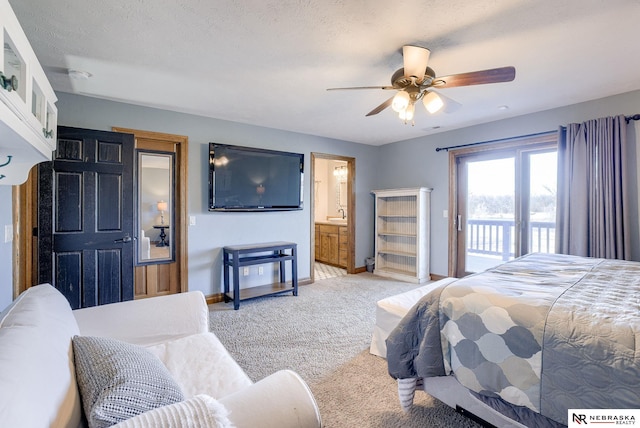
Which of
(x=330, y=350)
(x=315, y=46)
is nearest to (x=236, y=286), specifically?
(x=330, y=350)

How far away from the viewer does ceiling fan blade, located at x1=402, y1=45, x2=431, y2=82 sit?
1964 mm

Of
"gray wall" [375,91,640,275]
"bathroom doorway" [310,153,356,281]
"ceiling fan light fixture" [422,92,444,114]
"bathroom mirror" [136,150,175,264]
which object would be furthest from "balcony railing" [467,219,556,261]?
"bathroom mirror" [136,150,175,264]

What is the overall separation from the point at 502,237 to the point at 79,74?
523 centimetres

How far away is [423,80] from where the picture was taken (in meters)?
2.17

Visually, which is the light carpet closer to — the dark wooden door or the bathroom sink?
the dark wooden door

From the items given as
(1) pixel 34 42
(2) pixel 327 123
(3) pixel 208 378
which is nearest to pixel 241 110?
(2) pixel 327 123

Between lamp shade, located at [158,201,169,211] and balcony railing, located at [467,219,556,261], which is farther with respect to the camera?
balcony railing, located at [467,219,556,261]

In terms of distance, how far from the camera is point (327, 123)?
13.5 feet

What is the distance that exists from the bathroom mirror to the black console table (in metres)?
0.73

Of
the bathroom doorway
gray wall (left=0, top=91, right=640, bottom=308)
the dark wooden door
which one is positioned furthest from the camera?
the bathroom doorway

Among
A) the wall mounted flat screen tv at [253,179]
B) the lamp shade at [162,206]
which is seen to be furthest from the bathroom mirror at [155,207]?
the wall mounted flat screen tv at [253,179]

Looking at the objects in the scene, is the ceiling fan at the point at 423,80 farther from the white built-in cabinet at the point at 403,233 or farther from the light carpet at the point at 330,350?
the white built-in cabinet at the point at 403,233

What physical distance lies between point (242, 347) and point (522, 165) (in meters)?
4.04

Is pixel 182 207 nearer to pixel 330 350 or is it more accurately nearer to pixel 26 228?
pixel 26 228
